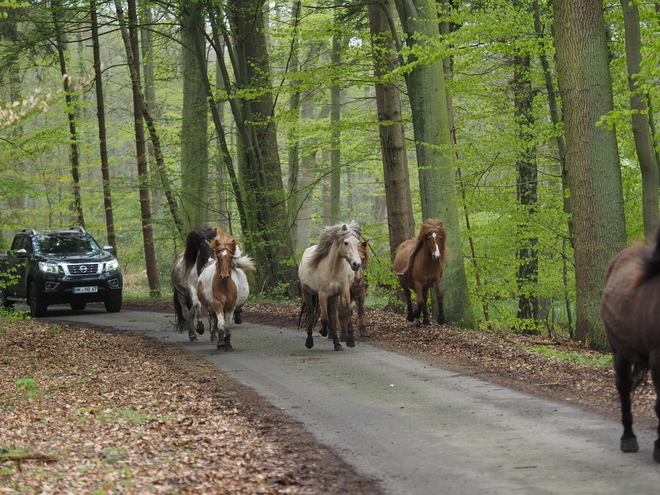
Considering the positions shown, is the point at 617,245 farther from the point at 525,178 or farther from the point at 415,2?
the point at 525,178

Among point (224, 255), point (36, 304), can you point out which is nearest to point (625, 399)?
point (224, 255)

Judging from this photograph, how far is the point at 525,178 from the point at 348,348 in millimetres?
9392

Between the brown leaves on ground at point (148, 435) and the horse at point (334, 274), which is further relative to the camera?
the horse at point (334, 274)

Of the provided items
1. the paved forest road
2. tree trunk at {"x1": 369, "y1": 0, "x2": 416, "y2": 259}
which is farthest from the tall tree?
tree trunk at {"x1": 369, "y1": 0, "x2": 416, "y2": 259}

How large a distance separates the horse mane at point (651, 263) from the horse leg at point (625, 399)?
0.74m

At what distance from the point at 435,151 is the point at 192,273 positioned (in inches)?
213

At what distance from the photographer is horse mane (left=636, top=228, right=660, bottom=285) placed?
577 centimetres

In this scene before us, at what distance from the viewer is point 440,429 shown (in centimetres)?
714

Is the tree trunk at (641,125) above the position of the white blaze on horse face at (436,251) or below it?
above

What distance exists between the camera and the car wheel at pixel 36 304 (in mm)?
20797

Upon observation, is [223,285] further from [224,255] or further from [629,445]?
[629,445]

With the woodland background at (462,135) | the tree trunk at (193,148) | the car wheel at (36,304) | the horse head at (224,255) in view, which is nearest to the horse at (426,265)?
the woodland background at (462,135)

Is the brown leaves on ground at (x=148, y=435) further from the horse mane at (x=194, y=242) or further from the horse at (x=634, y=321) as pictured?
the horse mane at (x=194, y=242)

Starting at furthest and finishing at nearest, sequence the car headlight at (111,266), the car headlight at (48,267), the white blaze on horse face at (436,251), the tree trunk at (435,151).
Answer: the car headlight at (111,266) < the car headlight at (48,267) < the tree trunk at (435,151) < the white blaze on horse face at (436,251)
